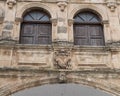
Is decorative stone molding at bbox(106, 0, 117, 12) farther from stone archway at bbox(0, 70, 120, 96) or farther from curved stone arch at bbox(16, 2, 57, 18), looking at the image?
stone archway at bbox(0, 70, 120, 96)

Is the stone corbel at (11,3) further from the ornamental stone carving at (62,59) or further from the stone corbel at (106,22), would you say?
the stone corbel at (106,22)

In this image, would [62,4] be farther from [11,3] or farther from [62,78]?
[62,78]


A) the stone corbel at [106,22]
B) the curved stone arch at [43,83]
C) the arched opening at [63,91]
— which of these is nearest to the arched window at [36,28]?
the curved stone arch at [43,83]

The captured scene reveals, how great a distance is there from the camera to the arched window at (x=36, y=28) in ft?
34.9

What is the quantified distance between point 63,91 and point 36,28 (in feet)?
8.62

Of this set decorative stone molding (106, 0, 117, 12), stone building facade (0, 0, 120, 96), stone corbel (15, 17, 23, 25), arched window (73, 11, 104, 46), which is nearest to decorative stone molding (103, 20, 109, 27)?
stone building facade (0, 0, 120, 96)

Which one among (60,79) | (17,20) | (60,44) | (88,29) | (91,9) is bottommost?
(60,79)

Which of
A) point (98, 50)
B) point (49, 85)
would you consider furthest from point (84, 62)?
point (49, 85)

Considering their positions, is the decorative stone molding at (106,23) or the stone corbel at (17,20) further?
the decorative stone molding at (106,23)

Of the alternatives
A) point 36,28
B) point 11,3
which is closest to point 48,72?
point 36,28

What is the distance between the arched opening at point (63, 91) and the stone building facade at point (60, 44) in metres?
0.16

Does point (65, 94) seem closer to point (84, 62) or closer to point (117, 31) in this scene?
point (84, 62)

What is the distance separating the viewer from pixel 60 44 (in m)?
10.1

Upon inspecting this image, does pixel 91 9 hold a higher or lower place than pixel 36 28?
higher
